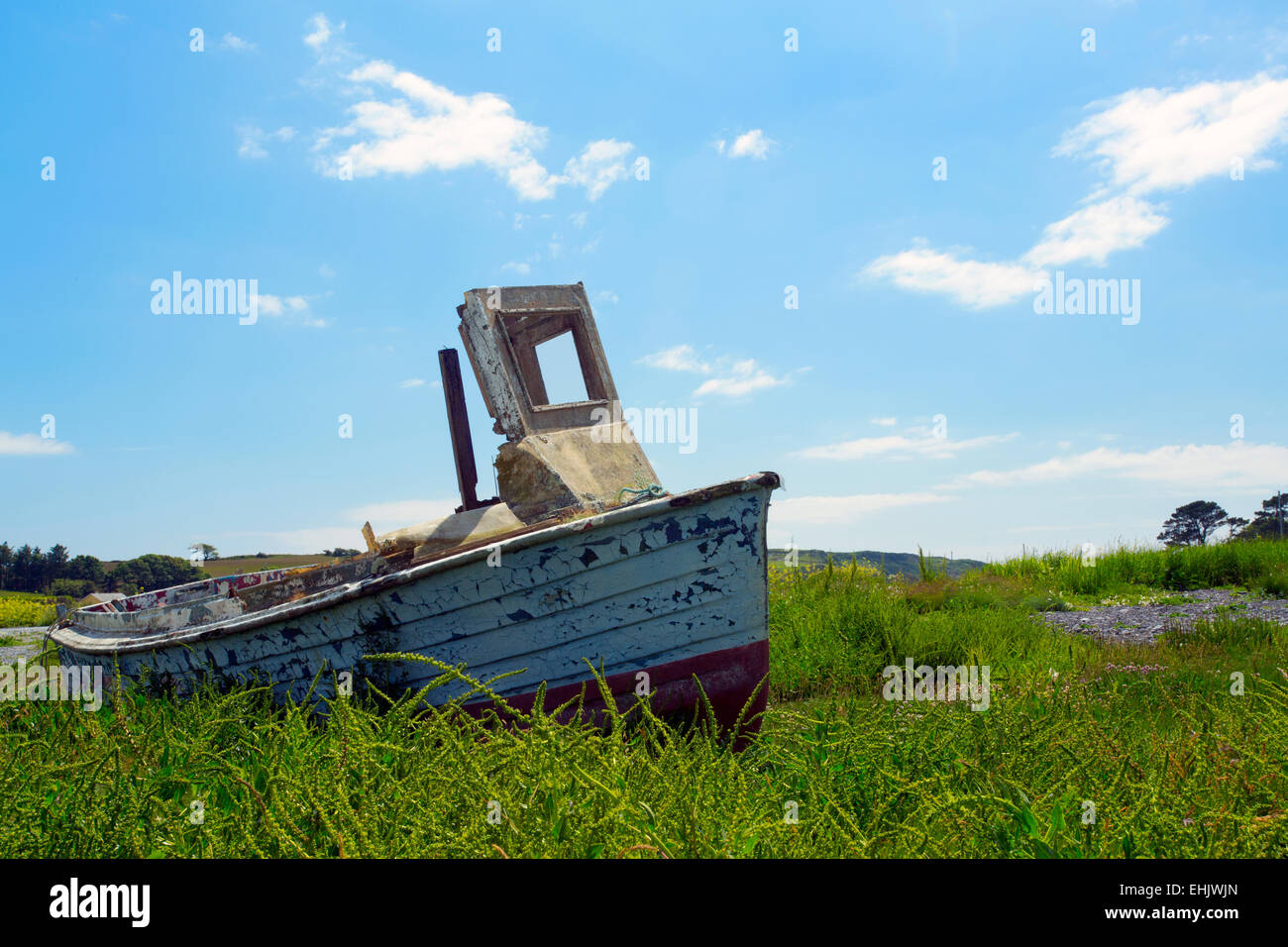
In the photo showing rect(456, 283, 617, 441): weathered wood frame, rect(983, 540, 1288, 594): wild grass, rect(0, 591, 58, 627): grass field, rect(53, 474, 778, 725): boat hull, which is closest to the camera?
rect(53, 474, 778, 725): boat hull

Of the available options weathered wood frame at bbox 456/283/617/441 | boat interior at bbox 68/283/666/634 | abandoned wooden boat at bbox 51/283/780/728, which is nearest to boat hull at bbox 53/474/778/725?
abandoned wooden boat at bbox 51/283/780/728

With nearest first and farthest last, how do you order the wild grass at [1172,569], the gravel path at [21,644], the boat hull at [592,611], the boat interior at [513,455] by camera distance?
the boat hull at [592,611] → the boat interior at [513,455] → the gravel path at [21,644] → the wild grass at [1172,569]

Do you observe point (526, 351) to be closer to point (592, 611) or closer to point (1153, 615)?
point (592, 611)

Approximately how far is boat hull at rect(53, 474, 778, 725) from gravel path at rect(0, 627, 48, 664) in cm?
845

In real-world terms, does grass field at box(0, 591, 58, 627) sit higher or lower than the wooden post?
lower

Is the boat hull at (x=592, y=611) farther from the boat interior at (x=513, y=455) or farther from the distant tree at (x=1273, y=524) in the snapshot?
the distant tree at (x=1273, y=524)

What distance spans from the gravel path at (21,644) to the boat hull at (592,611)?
8.45 meters

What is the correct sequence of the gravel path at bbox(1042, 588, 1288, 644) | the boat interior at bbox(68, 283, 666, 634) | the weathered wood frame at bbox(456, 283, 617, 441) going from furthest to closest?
the gravel path at bbox(1042, 588, 1288, 644)
the weathered wood frame at bbox(456, 283, 617, 441)
the boat interior at bbox(68, 283, 666, 634)

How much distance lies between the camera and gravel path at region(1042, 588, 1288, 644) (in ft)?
34.1

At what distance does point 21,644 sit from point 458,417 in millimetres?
12183

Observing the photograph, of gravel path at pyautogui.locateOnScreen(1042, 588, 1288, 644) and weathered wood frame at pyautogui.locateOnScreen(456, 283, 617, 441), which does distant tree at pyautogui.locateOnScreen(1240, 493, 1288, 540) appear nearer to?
gravel path at pyautogui.locateOnScreen(1042, 588, 1288, 644)

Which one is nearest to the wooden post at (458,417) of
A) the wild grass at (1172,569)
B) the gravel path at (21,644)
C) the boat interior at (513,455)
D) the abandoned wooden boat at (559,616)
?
the boat interior at (513,455)

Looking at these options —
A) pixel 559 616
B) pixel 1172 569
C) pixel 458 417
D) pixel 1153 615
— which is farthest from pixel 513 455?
pixel 1172 569

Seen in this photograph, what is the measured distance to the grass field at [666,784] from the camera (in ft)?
8.95
